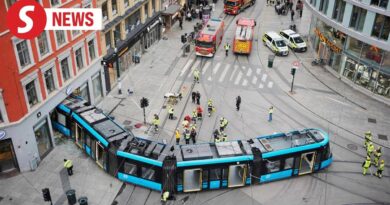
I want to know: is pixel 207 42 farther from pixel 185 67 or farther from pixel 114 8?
pixel 114 8

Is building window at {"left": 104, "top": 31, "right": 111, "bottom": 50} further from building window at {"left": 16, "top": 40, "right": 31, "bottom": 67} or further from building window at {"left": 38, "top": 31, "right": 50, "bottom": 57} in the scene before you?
building window at {"left": 16, "top": 40, "right": 31, "bottom": 67}

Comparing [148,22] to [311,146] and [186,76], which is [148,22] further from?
[311,146]

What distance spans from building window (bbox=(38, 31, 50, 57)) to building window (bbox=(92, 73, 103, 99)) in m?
8.40

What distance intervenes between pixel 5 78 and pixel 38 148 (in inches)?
283

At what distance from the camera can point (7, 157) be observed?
2983 cm

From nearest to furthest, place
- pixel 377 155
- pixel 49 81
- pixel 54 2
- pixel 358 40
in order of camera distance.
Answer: pixel 54 2, pixel 377 155, pixel 49 81, pixel 358 40

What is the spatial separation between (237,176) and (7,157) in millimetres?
17115

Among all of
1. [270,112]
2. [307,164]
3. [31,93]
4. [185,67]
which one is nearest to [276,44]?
[185,67]

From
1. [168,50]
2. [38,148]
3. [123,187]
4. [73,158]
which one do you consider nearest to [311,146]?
[123,187]

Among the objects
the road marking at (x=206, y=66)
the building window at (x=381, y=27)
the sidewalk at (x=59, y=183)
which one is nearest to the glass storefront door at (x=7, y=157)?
the sidewalk at (x=59, y=183)

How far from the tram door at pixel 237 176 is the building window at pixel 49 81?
52.2 ft

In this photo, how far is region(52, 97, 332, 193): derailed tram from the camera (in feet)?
90.6

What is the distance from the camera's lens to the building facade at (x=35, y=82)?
27.2 m

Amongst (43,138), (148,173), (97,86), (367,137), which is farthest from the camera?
(97,86)
